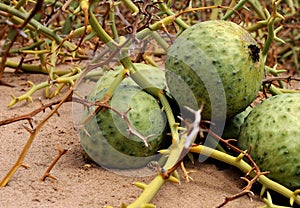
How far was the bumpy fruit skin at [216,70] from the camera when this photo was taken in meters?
1.34

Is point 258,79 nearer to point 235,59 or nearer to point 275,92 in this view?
point 235,59

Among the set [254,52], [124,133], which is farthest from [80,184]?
[254,52]

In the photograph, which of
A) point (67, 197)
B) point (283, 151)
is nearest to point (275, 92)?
point (283, 151)

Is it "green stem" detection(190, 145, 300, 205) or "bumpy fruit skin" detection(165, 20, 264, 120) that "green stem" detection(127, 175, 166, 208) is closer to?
"green stem" detection(190, 145, 300, 205)

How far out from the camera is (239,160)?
1.22 m

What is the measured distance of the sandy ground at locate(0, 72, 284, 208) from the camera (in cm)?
118

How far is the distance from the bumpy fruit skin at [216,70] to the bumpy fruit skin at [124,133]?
88mm

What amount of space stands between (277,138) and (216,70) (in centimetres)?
23

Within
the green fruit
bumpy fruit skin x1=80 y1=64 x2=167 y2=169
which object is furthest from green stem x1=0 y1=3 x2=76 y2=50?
the green fruit

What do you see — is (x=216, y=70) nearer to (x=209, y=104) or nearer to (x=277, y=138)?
(x=209, y=104)

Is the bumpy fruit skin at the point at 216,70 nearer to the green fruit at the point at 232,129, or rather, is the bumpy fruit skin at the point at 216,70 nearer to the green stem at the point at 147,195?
the green fruit at the point at 232,129

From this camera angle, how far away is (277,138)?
4.29ft

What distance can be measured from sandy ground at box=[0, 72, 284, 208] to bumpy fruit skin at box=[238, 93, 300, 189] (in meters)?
0.09

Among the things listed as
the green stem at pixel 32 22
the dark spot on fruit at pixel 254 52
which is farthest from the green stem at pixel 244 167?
the green stem at pixel 32 22
